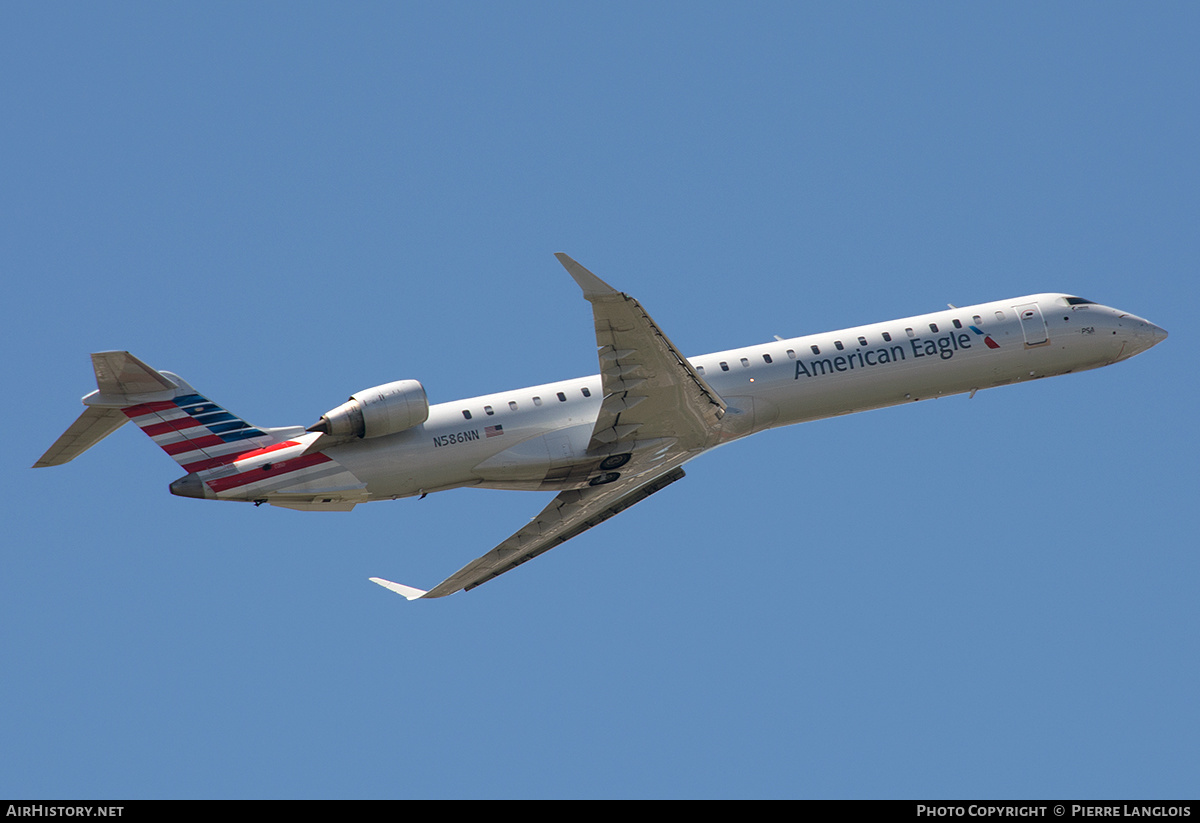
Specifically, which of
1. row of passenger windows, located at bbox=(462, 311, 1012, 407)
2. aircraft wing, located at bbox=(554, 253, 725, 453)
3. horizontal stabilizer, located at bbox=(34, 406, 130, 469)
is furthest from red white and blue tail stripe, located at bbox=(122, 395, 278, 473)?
aircraft wing, located at bbox=(554, 253, 725, 453)

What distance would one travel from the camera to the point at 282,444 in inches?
1220

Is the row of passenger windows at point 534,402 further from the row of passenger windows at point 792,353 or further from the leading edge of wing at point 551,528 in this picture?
the leading edge of wing at point 551,528

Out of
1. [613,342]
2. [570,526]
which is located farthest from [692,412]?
[570,526]

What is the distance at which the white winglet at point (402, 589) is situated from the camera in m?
36.2

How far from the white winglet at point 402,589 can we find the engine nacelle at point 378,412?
280 inches

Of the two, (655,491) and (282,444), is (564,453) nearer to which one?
(655,491)

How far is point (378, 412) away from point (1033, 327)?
1883 cm

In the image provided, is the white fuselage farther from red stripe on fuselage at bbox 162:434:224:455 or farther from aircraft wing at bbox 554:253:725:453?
red stripe on fuselage at bbox 162:434:224:455

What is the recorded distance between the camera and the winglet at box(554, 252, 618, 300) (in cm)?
2808

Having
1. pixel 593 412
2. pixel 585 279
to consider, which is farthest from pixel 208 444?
pixel 585 279

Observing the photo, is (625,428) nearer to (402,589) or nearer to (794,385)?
(794,385)

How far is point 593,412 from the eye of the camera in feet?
108

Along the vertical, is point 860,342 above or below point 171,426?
above
